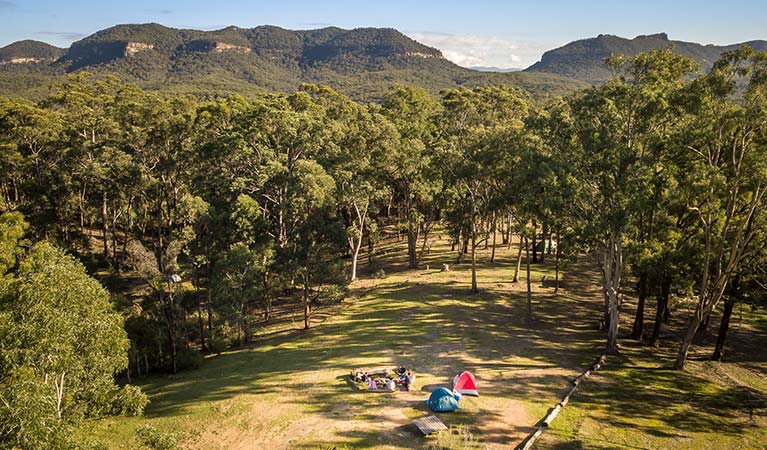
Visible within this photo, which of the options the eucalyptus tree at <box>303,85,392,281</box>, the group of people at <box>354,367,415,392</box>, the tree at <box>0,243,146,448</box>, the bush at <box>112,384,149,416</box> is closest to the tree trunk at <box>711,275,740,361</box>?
the group of people at <box>354,367,415,392</box>

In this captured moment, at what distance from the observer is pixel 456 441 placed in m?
18.2

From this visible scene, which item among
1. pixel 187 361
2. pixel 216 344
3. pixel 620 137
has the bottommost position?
pixel 187 361

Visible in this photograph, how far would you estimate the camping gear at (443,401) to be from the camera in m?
20.8

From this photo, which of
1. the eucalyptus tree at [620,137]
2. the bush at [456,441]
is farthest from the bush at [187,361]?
the eucalyptus tree at [620,137]

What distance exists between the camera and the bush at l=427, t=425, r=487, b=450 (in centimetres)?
1786

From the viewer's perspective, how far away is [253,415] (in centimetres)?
2178

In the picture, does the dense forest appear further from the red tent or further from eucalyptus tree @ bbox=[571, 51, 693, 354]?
the red tent

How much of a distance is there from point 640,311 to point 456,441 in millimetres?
17478

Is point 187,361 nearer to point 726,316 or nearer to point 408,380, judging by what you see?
point 408,380

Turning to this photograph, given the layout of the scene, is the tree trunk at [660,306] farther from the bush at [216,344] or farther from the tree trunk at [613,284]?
the bush at [216,344]

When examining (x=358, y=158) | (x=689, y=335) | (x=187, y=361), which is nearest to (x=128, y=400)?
(x=187, y=361)

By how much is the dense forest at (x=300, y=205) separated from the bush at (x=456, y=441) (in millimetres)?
11436

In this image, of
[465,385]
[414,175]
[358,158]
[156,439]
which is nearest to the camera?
[156,439]

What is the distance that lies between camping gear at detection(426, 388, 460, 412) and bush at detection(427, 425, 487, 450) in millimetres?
1592
